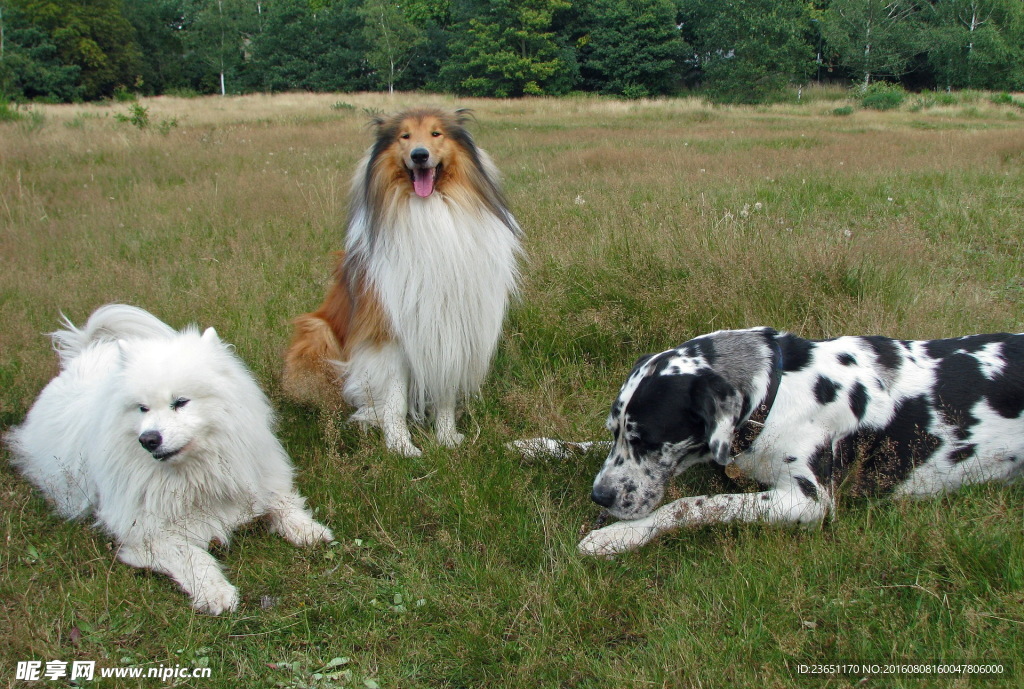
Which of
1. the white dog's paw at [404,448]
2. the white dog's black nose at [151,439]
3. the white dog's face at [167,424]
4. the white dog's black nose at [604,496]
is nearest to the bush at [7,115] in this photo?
the white dog's paw at [404,448]

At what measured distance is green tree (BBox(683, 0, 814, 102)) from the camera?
36469 mm

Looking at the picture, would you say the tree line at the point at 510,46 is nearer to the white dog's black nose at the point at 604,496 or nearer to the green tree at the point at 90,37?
the green tree at the point at 90,37

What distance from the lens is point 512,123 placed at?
64.7 ft

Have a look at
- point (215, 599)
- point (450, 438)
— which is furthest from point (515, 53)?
point (215, 599)

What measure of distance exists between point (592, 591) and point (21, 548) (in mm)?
2448

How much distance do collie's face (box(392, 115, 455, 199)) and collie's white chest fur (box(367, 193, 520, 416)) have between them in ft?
0.32

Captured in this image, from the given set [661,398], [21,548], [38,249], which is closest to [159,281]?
[38,249]

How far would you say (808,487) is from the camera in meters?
2.75

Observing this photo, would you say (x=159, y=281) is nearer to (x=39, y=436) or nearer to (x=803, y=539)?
(x=39, y=436)

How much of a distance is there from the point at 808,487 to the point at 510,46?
4407 cm

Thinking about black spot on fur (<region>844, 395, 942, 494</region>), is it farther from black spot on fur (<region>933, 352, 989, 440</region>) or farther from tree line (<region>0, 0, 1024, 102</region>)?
tree line (<region>0, 0, 1024, 102</region>)

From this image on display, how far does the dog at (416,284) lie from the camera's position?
12.7 feet

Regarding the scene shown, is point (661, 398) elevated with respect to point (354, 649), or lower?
elevated

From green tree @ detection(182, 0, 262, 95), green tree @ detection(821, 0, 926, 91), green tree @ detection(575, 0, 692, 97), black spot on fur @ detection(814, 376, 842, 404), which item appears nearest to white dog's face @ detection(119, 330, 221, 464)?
black spot on fur @ detection(814, 376, 842, 404)
